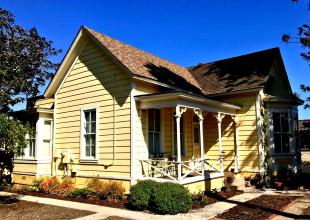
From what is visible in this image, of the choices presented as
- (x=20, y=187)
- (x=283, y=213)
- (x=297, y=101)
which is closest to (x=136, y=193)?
(x=283, y=213)

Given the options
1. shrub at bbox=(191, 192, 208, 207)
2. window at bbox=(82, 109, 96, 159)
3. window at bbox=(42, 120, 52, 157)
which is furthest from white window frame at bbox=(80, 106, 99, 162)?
shrub at bbox=(191, 192, 208, 207)

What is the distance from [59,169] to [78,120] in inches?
101

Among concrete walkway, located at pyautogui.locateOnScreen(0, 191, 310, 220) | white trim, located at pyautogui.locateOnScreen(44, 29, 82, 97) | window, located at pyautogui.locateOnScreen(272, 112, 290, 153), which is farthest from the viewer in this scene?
window, located at pyautogui.locateOnScreen(272, 112, 290, 153)

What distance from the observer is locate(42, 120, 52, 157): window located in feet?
50.7

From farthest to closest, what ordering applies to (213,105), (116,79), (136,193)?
(213,105), (116,79), (136,193)

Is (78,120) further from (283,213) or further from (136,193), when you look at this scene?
(283,213)

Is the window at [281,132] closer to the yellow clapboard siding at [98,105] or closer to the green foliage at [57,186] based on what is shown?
the yellow clapboard siding at [98,105]

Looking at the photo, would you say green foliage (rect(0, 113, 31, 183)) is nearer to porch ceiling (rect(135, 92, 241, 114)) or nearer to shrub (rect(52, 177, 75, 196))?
shrub (rect(52, 177, 75, 196))

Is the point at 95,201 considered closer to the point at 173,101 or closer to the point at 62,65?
the point at 173,101

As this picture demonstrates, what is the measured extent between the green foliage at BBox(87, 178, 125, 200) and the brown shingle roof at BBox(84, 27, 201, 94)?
4341mm

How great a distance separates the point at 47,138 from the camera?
15.6m

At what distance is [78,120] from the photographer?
14.5 m

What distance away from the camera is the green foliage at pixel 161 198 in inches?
376

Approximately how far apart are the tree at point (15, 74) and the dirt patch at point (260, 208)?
25.2 feet
